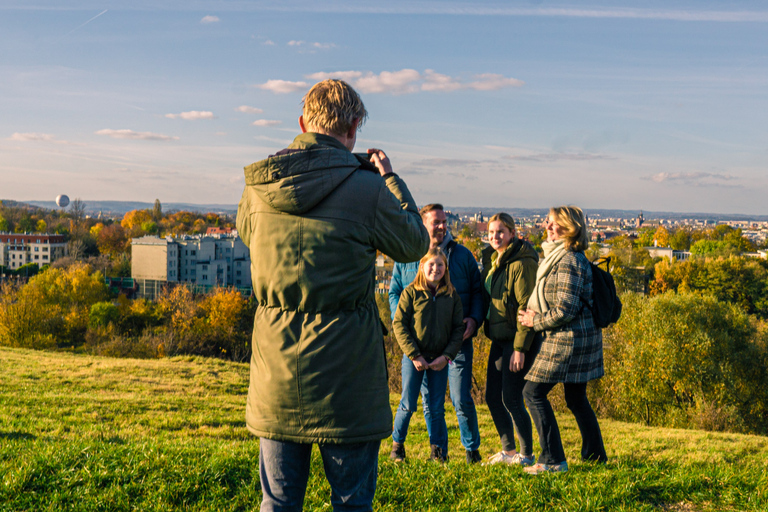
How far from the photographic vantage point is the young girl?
5.47 m

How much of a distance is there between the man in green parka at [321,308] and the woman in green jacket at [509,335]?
2.98m


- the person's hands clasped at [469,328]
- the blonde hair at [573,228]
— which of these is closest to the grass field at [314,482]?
the person's hands clasped at [469,328]

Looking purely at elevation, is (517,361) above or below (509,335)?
below

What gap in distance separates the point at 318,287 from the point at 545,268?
3.23 meters

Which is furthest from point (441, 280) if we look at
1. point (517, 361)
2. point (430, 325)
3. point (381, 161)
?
point (381, 161)

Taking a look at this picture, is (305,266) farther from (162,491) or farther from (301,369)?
(162,491)

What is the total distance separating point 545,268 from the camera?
16.9 feet

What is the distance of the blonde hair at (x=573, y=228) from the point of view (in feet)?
16.5

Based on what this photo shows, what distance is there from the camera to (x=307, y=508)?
3.93m

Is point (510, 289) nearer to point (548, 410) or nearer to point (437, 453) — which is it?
point (548, 410)

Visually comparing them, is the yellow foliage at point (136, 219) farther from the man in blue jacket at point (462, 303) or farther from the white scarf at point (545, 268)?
the white scarf at point (545, 268)

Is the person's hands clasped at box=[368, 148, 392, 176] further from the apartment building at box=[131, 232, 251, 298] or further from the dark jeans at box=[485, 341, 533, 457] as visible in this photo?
the apartment building at box=[131, 232, 251, 298]

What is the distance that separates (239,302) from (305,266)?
49938 millimetres

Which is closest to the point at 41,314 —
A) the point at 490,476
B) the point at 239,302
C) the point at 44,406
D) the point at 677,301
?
the point at 239,302
